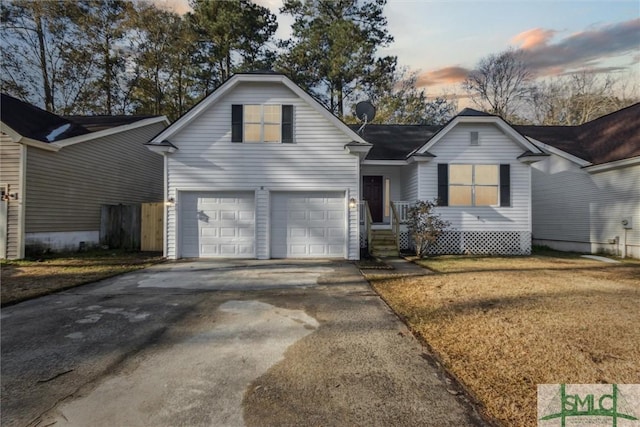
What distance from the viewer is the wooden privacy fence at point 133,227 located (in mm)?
12359

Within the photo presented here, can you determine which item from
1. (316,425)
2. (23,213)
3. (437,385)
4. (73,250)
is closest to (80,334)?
(316,425)

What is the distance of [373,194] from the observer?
14164 millimetres

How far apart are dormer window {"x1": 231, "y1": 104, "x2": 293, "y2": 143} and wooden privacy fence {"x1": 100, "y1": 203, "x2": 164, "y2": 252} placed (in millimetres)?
4211

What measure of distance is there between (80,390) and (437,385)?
3092 millimetres

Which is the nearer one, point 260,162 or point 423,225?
point 260,162

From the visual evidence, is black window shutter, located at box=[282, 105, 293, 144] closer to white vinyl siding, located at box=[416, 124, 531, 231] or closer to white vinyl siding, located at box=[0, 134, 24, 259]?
white vinyl siding, located at box=[416, 124, 531, 231]

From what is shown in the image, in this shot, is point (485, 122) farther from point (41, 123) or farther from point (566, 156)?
point (41, 123)

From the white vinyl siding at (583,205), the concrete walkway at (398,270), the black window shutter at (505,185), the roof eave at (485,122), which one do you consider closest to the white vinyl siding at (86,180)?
the concrete walkway at (398,270)

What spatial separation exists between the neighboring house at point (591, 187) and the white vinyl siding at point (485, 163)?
3.16 meters

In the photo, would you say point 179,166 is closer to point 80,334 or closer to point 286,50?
point 80,334

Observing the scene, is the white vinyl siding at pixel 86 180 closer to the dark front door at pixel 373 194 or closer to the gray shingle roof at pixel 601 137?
the dark front door at pixel 373 194

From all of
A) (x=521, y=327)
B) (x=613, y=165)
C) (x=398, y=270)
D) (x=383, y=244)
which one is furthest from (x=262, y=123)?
(x=613, y=165)

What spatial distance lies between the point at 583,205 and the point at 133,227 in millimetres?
17733

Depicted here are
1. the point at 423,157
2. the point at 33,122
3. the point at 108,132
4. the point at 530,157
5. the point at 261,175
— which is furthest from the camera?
the point at 108,132
